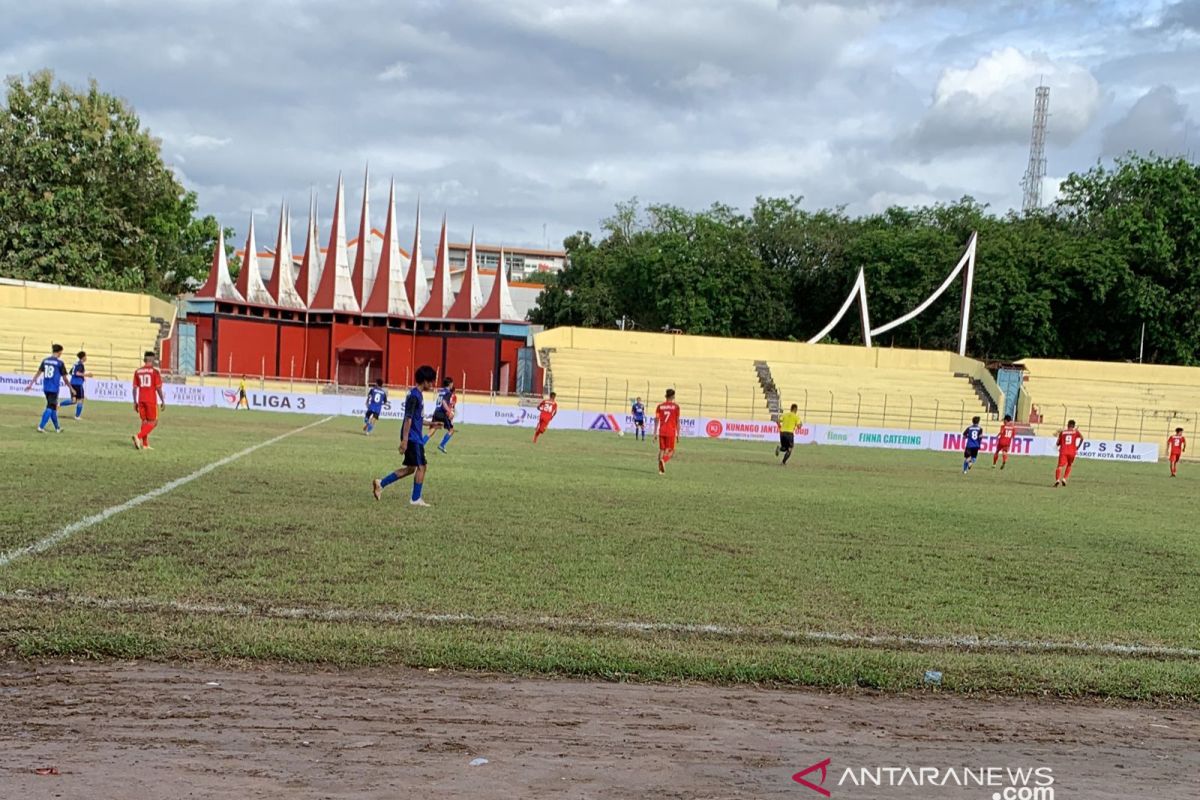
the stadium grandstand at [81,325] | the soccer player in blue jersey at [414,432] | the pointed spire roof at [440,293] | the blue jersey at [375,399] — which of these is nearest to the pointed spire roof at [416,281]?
the pointed spire roof at [440,293]

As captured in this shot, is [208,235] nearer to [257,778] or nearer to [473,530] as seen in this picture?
[473,530]

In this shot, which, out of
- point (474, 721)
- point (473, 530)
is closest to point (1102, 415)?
point (473, 530)

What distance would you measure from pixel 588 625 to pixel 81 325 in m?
45.8

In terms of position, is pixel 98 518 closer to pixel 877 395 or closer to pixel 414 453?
pixel 414 453

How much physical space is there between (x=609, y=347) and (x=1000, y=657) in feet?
145

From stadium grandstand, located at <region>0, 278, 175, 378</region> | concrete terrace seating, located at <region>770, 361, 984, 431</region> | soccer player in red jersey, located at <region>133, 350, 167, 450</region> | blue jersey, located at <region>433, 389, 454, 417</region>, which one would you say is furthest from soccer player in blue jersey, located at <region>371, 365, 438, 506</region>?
stadium grandstand, located at <region>0, 278, 175, 378</region>

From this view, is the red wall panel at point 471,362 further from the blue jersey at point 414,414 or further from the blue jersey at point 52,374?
the blue jersey at point 414,414

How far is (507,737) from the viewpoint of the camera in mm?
4816

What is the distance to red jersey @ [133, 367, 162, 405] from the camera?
17531mm

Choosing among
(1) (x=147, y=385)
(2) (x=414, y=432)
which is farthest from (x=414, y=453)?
(1) (x=147, y=385)

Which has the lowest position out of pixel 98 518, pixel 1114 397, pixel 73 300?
pixel 98 518

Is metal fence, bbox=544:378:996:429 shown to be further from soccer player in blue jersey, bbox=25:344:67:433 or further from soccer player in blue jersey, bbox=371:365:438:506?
soccer player in blue jersey, bbox=371:365:438:506

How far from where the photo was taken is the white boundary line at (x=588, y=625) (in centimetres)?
675

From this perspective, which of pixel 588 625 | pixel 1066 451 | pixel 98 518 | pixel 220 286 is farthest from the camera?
pixel 220 286
